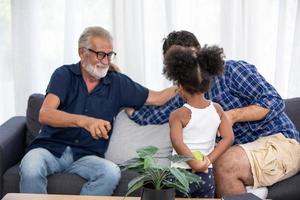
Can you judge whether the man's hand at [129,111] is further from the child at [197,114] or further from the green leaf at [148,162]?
the green leaf at [148,162]

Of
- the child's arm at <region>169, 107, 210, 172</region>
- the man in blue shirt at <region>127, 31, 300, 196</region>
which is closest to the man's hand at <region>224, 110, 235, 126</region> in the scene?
the man in blue shirt at <region>127, 31, 300, 196</region>

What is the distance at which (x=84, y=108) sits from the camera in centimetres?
264

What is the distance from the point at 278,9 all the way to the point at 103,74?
132cm

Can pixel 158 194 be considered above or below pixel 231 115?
below

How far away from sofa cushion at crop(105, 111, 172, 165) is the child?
0.50 metres

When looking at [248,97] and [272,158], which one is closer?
[272,158]

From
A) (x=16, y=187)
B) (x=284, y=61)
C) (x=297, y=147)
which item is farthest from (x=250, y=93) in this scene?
(x=16, y=187)

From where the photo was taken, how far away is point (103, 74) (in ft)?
8.58

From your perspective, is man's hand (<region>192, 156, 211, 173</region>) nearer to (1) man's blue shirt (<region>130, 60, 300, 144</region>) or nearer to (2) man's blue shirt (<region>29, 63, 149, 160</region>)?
(1) man's blue shirt (<region>130, 60, 300, 144</region>)

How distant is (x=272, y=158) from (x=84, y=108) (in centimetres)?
105

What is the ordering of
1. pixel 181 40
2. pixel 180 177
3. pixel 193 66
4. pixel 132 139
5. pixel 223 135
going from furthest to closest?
1. pixel 132 139
2. pixel 181 40
3. pixel 223 135
4. pixel 193 66
5. pixel 180 177

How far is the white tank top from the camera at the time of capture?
84.6 inches

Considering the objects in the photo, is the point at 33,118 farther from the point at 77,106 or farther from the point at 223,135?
the point at 223,135

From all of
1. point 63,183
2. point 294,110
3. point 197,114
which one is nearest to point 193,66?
point 197,114
